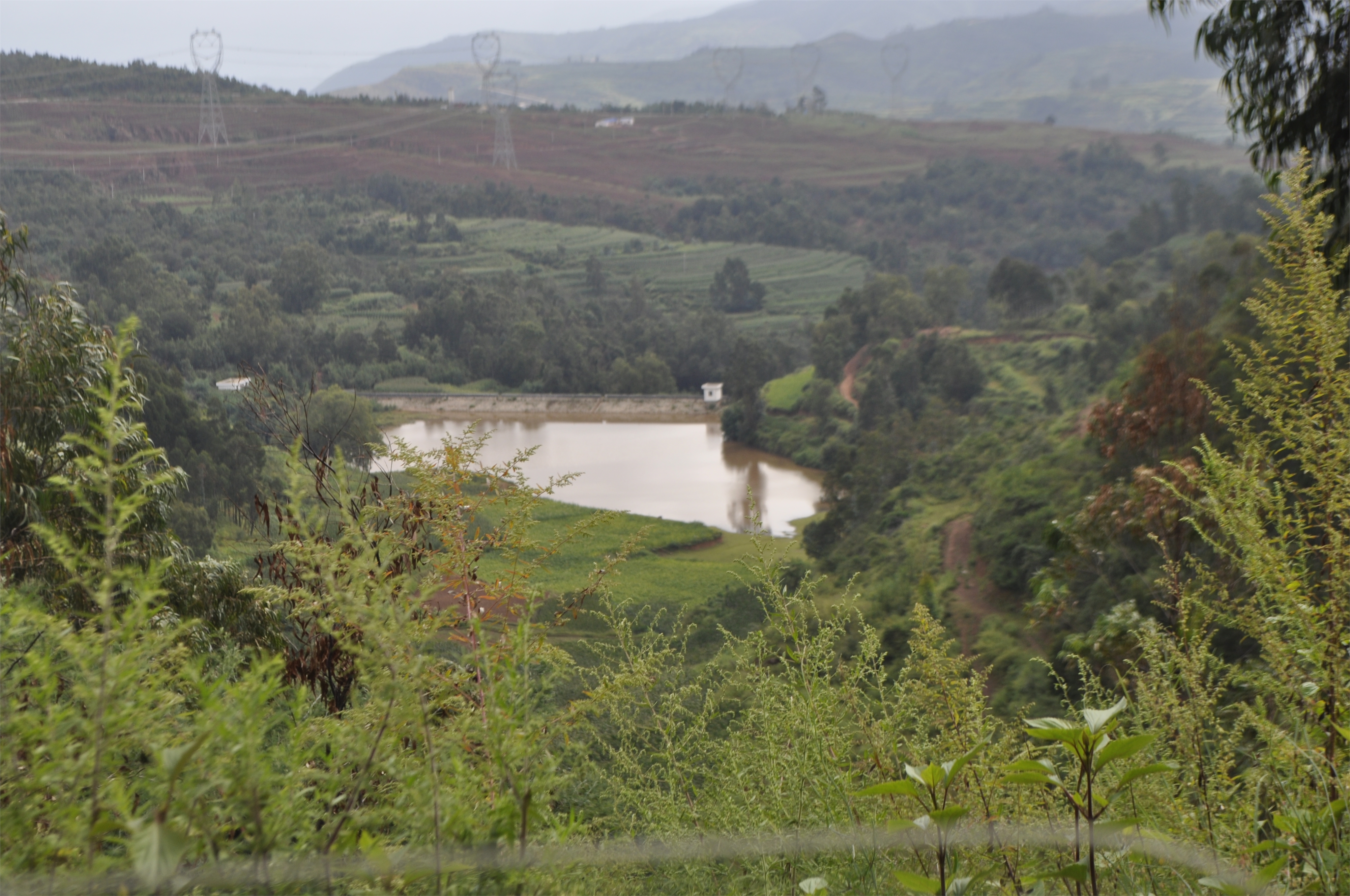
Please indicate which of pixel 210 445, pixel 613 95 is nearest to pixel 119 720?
pixel 210 445

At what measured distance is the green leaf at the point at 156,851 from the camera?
23.4 inches

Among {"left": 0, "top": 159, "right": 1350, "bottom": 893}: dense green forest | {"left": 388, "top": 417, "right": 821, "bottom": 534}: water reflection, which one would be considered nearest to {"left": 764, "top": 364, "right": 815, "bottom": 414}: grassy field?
{"left": 388, "top": 417, "right": 821, "bottom": 534}: water reflection

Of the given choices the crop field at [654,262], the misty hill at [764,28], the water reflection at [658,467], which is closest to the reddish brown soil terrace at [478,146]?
the crop field at [654,262]

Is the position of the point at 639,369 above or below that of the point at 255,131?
below

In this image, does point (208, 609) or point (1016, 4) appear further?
point (1016, 4)

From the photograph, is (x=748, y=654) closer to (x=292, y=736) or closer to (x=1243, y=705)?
(x=1243, y=705)

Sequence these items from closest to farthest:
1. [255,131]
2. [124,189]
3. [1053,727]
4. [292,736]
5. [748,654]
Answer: [292,736] → [1053,727] → [748,654] → [124,189] → [255,131]

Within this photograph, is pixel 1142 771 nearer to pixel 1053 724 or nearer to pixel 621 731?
pixel 1053 724

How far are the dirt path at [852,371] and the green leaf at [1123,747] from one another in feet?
77.8

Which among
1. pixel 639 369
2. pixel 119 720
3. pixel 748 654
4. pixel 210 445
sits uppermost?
pixel 119 720

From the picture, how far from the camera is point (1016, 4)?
621 feet

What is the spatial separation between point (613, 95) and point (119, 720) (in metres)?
124

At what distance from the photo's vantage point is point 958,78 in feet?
466

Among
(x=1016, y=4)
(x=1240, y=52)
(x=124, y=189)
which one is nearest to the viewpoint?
(x=1240, y=52)
